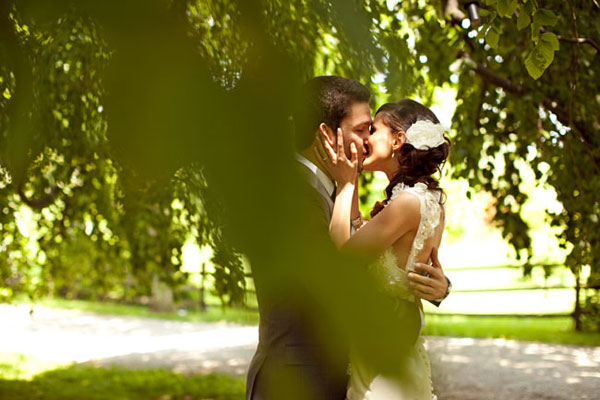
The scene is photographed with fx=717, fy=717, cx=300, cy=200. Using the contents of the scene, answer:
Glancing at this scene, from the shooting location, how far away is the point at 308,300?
1.49 ft

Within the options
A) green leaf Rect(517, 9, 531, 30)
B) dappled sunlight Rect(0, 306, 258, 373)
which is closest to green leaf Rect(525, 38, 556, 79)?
green leaf Rect(517, 9, 531, 30)

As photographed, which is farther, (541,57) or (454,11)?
(454,11)

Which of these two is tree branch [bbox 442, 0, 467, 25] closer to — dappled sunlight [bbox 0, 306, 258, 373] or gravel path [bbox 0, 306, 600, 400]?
gravel path [bbox 0, 306, 600, 400]

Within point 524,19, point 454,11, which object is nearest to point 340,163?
point 524,19

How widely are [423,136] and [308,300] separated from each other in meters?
1.48

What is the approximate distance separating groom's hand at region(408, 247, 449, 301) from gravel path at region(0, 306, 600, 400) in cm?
274

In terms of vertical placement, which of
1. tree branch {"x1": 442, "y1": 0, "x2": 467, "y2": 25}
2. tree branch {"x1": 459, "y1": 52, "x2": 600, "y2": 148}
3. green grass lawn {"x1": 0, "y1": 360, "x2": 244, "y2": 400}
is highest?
tree branch {"x1": 442, "y1": 0, "x2": 467, "y2": 25}

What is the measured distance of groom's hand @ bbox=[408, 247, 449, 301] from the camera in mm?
1571

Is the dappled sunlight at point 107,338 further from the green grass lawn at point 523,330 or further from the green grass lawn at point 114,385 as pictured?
the green grass lawn at point 523,330

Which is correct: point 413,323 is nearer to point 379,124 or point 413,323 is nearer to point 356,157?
point 356,157

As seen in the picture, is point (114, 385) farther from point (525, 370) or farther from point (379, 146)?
point (379, 146)

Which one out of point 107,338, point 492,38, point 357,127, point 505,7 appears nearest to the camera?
point 357,127

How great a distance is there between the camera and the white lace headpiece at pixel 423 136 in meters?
1.87

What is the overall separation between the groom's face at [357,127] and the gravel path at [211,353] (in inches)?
116
